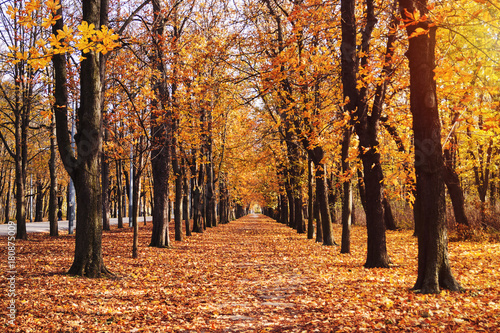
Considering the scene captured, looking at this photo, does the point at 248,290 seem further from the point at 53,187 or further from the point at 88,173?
the point at 53,187

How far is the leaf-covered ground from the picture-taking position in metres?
5.42

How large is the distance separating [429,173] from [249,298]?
423cm

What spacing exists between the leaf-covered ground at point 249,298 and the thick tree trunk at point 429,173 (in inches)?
17.2

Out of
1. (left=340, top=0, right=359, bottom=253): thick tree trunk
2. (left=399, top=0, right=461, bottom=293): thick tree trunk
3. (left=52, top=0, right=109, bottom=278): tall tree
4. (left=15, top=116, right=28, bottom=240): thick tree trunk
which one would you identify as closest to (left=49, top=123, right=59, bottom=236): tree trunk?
(left=15, top=116, right=28, bottom=240): thick tree trunk

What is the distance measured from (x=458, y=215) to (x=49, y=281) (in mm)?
16993

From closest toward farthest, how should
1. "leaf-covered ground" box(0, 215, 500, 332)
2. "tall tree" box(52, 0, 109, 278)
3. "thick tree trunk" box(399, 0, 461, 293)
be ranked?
"leaf-covered ground" box(0, 215, 500, 332)
"thick tree trunk" box(399, 0, 461, 293)
"tall tree" box(52, 0, 109, 278)

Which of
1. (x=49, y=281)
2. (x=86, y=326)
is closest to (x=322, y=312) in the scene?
(x=86, y=326)

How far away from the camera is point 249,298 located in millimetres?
7441

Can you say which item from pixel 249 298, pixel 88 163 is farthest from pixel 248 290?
pixel 88 163

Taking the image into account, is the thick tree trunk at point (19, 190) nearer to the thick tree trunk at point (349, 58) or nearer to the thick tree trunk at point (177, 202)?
the thick tree trunk at point (177, 202)

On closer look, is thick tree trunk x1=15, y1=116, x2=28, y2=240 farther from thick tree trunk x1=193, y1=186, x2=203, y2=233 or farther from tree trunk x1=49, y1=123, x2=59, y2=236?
thick tree trunk x1=193, y1=186, x2=203, y2=233

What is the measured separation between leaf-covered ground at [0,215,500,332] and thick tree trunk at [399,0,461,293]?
437mm

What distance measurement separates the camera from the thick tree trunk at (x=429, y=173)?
6953 mm

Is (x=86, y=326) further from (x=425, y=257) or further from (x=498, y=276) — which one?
(x=498, y=276)
